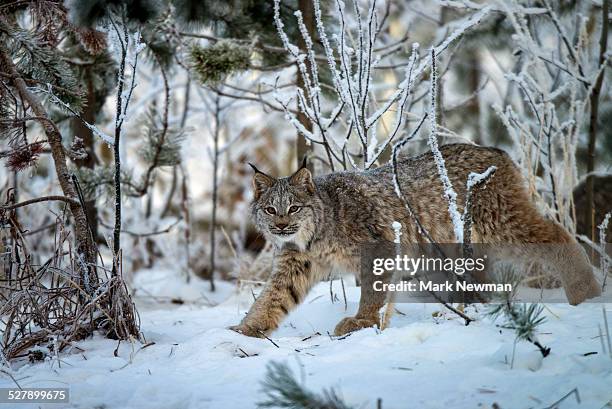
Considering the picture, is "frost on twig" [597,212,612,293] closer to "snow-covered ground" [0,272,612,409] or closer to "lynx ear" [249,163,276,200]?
"snow-covered ground" [0,272,612,409]

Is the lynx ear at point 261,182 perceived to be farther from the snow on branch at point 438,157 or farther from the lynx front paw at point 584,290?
the lynx front paw at point 584,290

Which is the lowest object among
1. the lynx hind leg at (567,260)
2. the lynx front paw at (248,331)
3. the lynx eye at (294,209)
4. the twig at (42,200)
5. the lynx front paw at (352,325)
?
the lynx front paw at (248,331)

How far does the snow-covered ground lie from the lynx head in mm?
670

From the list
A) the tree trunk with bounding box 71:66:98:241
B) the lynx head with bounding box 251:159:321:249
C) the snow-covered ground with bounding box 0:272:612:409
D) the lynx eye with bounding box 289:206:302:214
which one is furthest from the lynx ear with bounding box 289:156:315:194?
the tree trunk with bounding box 71:66:98:241

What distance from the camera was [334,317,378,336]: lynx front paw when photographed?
11.1 ft

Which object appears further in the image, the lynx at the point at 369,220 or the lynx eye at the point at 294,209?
the lynx eye at the point at 294,209

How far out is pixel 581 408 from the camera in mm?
2082

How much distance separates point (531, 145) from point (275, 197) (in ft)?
6.91

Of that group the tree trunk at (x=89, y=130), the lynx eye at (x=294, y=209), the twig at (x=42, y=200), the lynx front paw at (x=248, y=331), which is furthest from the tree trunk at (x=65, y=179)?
the tree trunk at (x=89, y=130)

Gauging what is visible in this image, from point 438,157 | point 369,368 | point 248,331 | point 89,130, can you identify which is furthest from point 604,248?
point 89,130

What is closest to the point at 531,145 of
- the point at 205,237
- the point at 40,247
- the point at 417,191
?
the point at 417,191

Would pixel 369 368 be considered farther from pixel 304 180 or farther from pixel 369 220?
pixel 304 180

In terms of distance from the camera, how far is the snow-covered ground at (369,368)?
224cm

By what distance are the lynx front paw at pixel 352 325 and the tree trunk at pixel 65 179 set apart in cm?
124
